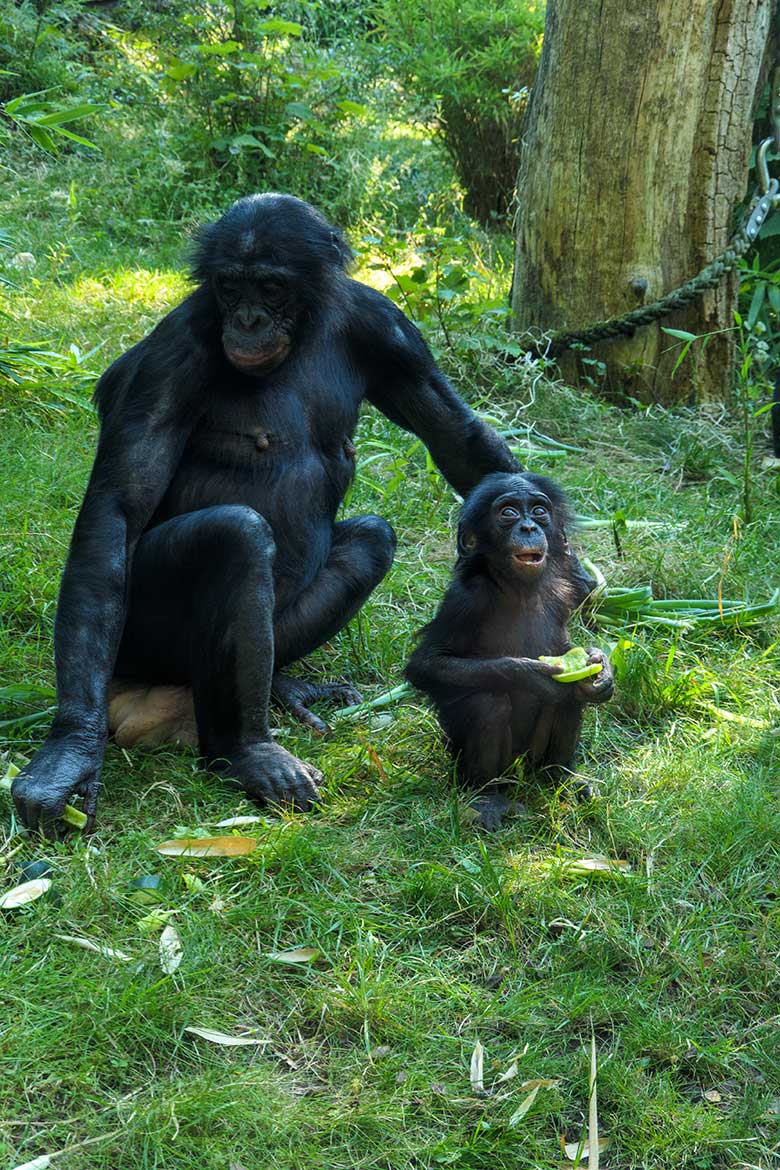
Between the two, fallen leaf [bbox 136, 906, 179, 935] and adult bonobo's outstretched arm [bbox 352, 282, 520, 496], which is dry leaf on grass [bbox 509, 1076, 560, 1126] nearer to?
fallen leaf [bbox 136, 906, 179, 935]

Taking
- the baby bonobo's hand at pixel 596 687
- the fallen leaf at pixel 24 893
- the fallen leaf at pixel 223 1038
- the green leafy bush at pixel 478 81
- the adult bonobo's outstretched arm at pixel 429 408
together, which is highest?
the green leafy bush at pixel 478 81

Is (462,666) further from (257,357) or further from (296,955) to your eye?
(257,357)

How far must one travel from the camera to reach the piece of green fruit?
136 inches

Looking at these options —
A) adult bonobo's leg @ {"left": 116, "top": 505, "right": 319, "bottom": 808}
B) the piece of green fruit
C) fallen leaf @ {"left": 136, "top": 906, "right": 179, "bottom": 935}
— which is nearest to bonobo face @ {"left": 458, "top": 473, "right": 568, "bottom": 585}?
the piece of green fruit

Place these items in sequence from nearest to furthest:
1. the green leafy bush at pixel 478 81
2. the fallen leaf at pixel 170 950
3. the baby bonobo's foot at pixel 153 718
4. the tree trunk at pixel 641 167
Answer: the fallen leaf at pixel 170 950 → the baby bonobo's foot at pixel 153 718 → the tree trunk at pixel 641 167 → the green leafy bush at pixel 478 81

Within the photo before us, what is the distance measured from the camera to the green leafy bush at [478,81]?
10742 millimetres

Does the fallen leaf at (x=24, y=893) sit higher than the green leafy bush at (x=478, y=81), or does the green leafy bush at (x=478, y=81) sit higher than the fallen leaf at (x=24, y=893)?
the green leafy bush at (x=478, y=81)

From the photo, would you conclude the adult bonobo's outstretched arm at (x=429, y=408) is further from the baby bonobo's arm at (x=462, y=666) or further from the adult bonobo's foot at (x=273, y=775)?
the adult bonobo's foot at (x=273, y=775)

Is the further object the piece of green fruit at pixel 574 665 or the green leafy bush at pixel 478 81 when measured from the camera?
the green leafy bush at pixel 478 81

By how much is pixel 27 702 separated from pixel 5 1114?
178cm

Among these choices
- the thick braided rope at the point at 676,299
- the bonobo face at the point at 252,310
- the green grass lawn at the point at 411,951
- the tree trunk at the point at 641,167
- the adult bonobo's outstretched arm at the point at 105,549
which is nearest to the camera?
the green grass lawn at the point at 411,951

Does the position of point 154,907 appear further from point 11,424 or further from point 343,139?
point 343,139

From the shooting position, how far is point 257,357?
3770 millimetres

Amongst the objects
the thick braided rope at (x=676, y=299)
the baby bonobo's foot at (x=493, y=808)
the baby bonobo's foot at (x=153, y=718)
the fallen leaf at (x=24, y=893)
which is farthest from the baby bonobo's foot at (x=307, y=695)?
the thick braided rope at (x=676, y=299)
